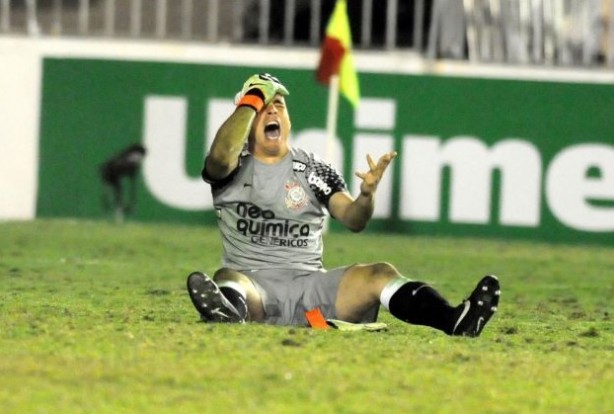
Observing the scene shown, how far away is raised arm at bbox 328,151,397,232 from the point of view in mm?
8148

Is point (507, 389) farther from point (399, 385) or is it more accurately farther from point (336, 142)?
point (336, 142)

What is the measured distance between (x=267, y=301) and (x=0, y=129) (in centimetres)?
1032

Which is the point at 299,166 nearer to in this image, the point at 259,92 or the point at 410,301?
the point at 259,92

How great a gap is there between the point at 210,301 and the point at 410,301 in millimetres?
944

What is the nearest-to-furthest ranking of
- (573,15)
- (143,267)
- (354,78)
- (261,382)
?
(261,382) → (143,267) → (354,78) → (573,15)

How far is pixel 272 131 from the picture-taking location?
8.91 m

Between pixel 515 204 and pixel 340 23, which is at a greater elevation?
pixel 340 23

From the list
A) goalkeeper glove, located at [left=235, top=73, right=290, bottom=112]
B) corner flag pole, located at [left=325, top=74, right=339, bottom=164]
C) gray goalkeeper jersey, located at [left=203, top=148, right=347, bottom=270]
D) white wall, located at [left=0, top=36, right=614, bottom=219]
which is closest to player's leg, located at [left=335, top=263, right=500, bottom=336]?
gray goalkeeper jersey, located at [left=203, top=148, right=347, bottom=270]

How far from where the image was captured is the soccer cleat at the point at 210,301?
820 cm

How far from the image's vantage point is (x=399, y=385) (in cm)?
666

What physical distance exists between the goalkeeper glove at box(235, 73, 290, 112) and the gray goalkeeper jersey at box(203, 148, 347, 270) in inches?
12.6

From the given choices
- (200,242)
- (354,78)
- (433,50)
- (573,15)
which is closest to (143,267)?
(200,242)

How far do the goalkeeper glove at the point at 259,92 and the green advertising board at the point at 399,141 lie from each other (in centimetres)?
892

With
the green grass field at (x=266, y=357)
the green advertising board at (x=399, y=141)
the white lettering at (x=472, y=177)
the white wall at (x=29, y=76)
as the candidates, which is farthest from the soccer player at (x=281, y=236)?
the white wall at (x=29, y=76)
